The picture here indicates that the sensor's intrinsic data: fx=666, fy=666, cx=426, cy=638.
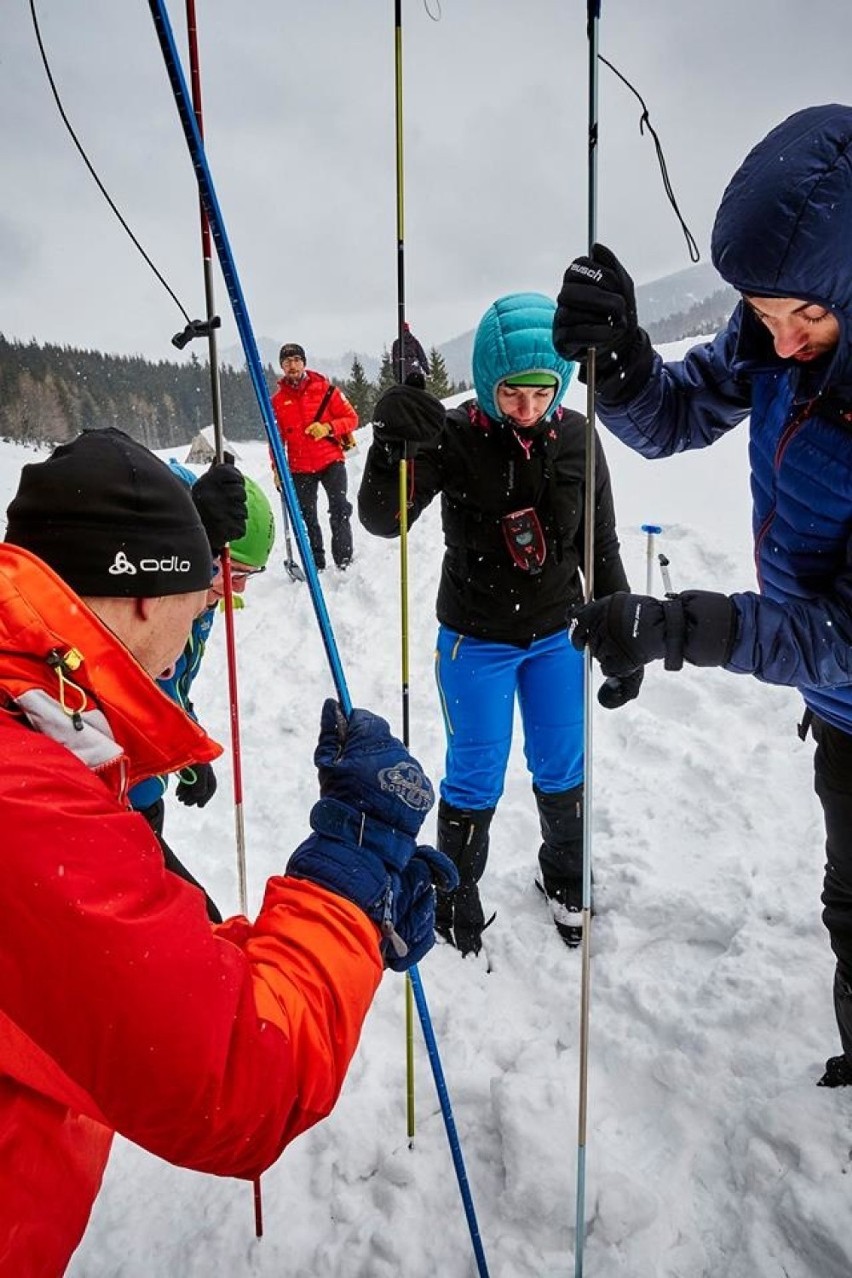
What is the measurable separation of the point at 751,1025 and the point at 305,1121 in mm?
1867

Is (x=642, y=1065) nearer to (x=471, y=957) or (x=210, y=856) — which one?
(x=471, y=957)

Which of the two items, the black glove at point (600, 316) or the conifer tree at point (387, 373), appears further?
the conifer tree at point (387, 373)

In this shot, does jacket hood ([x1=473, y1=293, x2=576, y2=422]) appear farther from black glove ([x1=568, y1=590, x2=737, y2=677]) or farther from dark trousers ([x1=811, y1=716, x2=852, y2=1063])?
dark trousers ([x1=811, y1=716, x2=852, y2=1063])

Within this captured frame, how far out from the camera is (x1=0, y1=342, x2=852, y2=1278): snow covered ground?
1.85m

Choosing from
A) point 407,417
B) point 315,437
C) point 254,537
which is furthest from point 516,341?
point 315,437

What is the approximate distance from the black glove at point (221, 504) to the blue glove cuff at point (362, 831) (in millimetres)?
1547

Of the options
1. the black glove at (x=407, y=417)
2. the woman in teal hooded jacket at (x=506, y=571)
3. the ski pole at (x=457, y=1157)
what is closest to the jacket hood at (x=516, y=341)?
the woman in teal hooded jacket at (x=506, y=571)

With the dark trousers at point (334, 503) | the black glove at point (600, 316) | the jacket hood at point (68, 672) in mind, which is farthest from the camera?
the dark trousers at point (334, 503)

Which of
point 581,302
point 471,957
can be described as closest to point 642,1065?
point 471,957

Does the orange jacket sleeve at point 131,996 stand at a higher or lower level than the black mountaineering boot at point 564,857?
higher

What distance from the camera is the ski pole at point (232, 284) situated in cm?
126

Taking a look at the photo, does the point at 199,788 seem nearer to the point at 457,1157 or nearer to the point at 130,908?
the point at 457,1157

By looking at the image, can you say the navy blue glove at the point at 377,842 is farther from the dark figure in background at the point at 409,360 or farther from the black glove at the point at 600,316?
the dark figure in background at the point at 409,360

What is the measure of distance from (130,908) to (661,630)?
1.37 meters
